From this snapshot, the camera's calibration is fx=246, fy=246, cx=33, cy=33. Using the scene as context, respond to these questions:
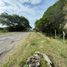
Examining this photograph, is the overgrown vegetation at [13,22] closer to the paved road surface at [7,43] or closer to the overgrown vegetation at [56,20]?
the overgrown vegetation at [56,20]

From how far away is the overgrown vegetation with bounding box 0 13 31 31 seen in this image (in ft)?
349

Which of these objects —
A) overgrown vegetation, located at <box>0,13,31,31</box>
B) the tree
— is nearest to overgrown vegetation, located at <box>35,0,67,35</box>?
the tree

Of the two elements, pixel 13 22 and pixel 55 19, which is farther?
pixel 13 22

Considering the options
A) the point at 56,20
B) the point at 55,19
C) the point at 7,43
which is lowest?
the point at 7,43

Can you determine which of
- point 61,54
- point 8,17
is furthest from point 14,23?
point 61,54

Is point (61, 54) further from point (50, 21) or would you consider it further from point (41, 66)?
point (50, 21)

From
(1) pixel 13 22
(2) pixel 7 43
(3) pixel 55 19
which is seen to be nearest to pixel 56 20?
(3) pixel 55 19

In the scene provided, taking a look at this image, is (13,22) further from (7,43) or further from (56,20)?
(7,43)

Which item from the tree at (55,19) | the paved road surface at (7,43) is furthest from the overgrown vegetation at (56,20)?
the paved road surface at (7,43)

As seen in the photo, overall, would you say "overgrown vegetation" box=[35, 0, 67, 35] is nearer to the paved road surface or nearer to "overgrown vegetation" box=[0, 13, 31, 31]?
the paved road surface

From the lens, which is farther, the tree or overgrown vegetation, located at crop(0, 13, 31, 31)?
overgrown vegetation, located at crop(0, 13, 31, 31)

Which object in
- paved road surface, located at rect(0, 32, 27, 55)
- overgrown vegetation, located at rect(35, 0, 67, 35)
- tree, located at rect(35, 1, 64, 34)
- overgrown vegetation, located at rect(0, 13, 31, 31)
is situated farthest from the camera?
overgrown vegetation, located at rect(0, 13, 31, 31)

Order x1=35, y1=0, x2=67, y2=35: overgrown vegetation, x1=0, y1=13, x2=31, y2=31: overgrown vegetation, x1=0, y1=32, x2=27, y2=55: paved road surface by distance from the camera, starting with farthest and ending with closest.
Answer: x1=0, y1=13, x2=31, y2=31: overgrown vegetation → x1=35, y1=0, x2=67, y2=35: overgrown vegetation → x1=0, y1=32, x2=27, y2=55: paved road surface

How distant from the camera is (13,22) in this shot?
365 feet
